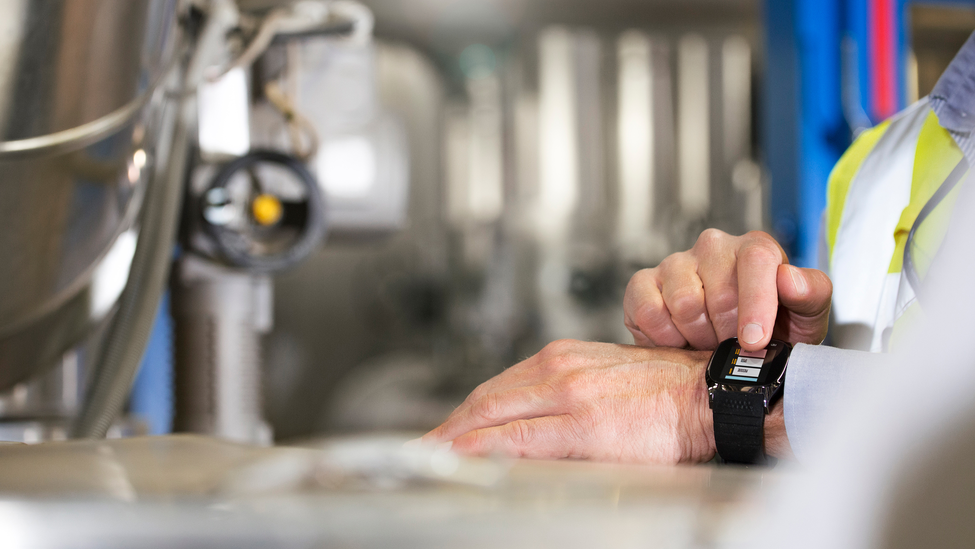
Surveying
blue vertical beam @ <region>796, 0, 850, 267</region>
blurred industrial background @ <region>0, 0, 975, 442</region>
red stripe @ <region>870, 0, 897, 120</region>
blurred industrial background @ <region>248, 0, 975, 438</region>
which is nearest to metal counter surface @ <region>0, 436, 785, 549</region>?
blue vertical beam @ <region>796, 0, 850, 267</region>

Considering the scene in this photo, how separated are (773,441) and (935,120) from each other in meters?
0.55

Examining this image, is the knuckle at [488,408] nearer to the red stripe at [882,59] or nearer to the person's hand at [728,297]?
the person's hand at [728,297]

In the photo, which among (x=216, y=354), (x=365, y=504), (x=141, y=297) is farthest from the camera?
(x=216, y=354)

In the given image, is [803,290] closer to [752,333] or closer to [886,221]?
[752,333]

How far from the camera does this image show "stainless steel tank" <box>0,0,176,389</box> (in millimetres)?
576

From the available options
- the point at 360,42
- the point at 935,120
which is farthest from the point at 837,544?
the point at 360,42

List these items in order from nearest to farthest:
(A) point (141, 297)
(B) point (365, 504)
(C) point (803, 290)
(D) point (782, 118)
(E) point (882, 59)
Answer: (B) point (365, 504) < (C) point (803, 290) < (A) point (141, 297) < (E) point (882, 59) < (D) point (782, 118)

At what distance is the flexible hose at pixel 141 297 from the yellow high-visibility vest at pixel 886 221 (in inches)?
30.7

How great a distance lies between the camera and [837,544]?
0.60ft

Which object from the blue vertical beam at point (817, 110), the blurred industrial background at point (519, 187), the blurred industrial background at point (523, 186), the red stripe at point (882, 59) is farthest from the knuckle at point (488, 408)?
the blurred industrial background at point (523, 186)

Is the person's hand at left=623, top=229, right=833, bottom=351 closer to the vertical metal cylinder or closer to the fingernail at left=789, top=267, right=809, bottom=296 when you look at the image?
the fingernail at left=789, top=267, right=809, bottom=296

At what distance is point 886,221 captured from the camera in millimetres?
872

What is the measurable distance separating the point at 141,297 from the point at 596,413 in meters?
0.57

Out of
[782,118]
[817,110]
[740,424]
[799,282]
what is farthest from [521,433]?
[782,118]
